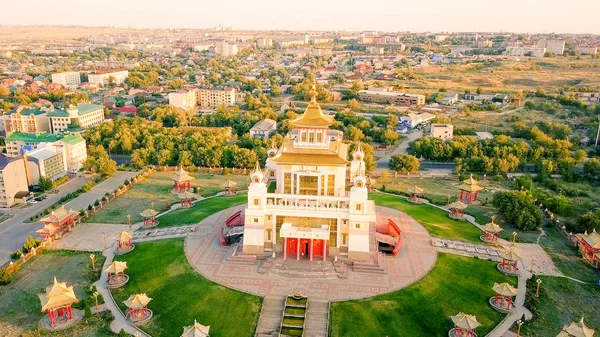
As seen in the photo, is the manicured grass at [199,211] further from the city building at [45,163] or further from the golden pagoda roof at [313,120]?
the city building at [45,163]

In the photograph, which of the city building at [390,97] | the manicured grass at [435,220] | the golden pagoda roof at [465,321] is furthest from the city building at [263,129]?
the golden pagoda roof at [465,321]

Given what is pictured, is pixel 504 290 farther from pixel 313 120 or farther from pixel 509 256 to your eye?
pixel 313 120

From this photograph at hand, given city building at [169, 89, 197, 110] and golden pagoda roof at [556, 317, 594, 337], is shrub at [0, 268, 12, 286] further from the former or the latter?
city building at [169, 89, 197, 110]

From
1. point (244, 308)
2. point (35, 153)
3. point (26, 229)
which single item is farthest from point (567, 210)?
point (35, 153)

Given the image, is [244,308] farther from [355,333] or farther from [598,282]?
[598,282]

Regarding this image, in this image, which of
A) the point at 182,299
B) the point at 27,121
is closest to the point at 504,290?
the point at 182,299

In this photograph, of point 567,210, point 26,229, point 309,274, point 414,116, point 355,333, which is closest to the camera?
point 355,333
